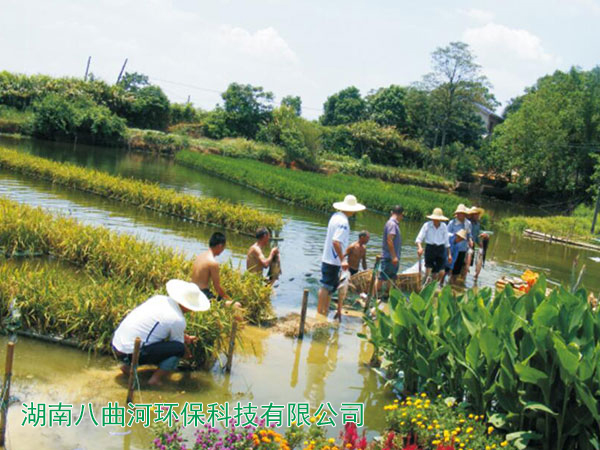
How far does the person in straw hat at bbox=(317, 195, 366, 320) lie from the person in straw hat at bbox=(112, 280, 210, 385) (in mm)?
2956

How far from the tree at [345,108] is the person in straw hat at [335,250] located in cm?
5107

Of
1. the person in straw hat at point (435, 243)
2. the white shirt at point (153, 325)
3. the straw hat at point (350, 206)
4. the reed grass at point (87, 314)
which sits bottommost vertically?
the reed grass at point (87, 314)

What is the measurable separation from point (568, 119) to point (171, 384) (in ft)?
148

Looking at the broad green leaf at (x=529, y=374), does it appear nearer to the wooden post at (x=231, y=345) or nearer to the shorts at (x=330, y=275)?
the wooden post at (x=231, y=345)

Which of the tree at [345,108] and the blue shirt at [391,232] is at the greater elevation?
the tree at [345,108]

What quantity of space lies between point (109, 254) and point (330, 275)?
4036mm

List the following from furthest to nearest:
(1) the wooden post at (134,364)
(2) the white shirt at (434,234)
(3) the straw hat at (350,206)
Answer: (2) the white shirt at (434,234) < (3) the straw hat at (350,206) < (1) the wooden post at (134,364)

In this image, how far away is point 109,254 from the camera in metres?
9.91

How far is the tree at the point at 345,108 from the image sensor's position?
59094mm

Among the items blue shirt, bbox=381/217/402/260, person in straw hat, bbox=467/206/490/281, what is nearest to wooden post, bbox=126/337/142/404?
blue shirt, bbox=381/217/402/260

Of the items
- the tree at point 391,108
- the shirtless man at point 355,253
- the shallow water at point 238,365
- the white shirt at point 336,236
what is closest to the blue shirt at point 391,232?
the shirtless man at point 355,253

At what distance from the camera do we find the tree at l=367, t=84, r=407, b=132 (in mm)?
55625

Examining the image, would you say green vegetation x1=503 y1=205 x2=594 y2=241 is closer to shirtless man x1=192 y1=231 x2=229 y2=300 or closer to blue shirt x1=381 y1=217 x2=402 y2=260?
blue shirt x1=381 y1=217 x2=402 y2=260

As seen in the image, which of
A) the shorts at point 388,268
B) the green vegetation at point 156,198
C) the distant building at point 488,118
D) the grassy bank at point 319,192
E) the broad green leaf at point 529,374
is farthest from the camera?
the distant building at point 488,118
